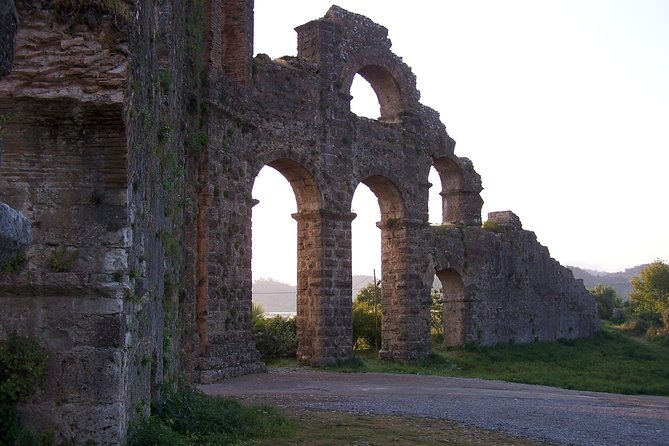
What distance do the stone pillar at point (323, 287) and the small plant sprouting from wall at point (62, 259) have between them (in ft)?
41.1

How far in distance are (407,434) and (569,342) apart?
21476mm

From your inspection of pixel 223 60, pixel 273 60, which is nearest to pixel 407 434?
pixel 223 60

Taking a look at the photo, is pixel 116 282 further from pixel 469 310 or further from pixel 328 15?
pixel 469 310

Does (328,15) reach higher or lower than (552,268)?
higher

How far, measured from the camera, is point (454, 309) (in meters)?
23.6

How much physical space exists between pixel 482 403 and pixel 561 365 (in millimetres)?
11716

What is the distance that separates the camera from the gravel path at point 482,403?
8.98m

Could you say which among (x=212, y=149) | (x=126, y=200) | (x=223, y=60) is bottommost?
(x=126, y=200)

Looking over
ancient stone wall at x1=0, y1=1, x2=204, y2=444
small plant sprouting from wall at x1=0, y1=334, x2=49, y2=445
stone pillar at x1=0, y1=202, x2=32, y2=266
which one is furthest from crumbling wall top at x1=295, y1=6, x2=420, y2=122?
stone pillar at x1=0, y1=202, x2=32, y2=266

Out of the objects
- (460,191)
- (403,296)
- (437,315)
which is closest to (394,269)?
(403,296)

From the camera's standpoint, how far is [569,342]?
28.1 m

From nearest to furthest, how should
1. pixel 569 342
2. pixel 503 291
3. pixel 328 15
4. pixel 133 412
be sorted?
pixel 133 412
pixel 328 15
pixel 503 291
pixel 569 342

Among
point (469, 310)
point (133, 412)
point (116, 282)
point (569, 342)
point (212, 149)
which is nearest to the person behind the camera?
point (116, 282)

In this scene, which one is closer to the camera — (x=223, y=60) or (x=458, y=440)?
(x=458, y=440)
